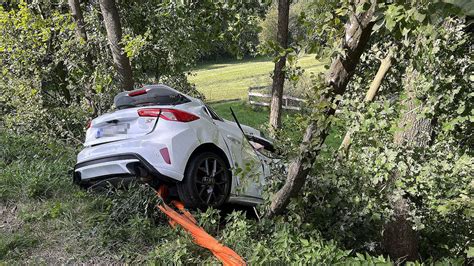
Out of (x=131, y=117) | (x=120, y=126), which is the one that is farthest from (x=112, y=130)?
(x=131, y=117)

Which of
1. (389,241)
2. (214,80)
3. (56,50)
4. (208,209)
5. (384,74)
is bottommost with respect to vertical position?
(214,80)

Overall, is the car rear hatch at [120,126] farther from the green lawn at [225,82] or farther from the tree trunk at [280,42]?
the green lawn at [225,82]

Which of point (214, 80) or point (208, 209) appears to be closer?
point (208, 209)

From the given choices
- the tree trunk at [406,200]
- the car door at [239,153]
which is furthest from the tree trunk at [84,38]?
the tree trunk at [406,200]

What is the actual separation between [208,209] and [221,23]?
6.78 ft

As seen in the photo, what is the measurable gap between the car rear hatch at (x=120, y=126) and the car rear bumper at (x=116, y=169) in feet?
0.85

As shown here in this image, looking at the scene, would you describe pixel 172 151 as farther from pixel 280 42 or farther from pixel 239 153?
pixel 280 42

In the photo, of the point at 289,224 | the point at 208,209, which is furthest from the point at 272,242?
the point at 208,209

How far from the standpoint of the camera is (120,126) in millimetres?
4945

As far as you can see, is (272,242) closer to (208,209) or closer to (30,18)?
(208,209)

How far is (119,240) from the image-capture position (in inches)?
170

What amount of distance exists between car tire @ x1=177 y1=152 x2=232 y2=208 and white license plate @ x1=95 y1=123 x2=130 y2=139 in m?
0.85

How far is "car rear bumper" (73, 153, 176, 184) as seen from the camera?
4.59 metres

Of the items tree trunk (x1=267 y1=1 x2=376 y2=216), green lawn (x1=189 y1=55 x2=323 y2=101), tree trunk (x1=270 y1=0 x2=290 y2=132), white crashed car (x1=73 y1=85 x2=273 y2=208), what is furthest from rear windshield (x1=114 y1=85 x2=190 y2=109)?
Result: green lawn (x1=189 y1=55 x2=323 y2=101)
